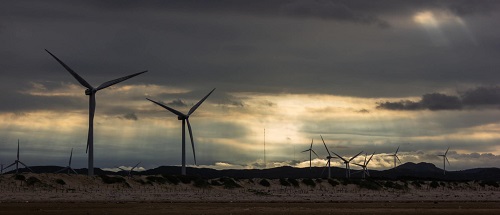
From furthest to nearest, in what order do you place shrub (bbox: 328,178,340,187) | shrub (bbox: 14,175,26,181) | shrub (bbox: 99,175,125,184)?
1. shrub (bbox: 328,178,340,187)
2. shrub (bbox: 99,175,125,184)
3. shrub (bbox: 14,175,26,181)

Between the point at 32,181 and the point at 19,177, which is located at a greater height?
the point at 19,177

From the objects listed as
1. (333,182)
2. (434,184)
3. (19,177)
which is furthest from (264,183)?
(19,177)

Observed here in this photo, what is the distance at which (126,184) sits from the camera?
125 meters

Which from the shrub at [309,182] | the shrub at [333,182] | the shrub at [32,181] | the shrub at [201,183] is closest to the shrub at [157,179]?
the shrub at [201,183]

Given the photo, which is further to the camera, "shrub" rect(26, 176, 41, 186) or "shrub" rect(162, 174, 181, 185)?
"shrub" rect(162, 174, 181, 185)

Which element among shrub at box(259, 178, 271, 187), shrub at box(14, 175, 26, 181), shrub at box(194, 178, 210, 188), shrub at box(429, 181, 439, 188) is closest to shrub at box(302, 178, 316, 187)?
shrub at box(259, 178, 271, 187)

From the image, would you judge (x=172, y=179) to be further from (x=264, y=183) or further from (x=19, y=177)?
(x=19, y=177)

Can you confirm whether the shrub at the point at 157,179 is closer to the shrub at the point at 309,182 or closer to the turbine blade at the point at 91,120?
the turbine blade at the point at 91,120

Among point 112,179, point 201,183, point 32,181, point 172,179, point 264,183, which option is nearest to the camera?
point 32,181

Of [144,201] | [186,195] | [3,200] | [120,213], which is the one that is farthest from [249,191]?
[120,213]

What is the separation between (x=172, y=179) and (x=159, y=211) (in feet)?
200

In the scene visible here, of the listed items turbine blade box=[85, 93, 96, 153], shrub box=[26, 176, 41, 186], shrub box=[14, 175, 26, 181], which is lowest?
shrub box=[26, 176, 41, 186]

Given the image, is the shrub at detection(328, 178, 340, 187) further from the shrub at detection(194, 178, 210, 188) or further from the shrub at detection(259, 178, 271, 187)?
the shrub at detection(194, 178, 210, 188)

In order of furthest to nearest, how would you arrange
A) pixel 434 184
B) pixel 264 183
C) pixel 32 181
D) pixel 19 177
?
pixel 434 184, pixel 264 183, pixel 19 177, pixel 32 181
